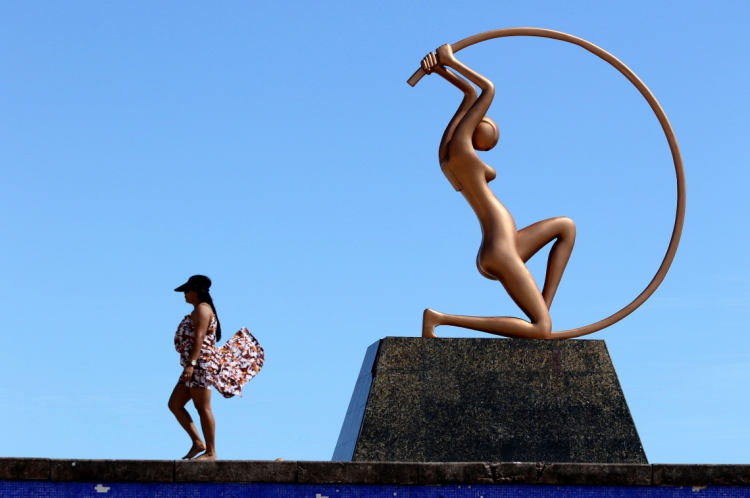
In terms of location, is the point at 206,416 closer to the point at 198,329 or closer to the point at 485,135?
the point at 198,329

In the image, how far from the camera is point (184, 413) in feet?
32.3

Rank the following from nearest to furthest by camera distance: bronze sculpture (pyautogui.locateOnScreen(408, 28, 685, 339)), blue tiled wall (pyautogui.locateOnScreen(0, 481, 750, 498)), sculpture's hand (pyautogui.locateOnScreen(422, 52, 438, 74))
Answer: blue tiled wall (pyautogui.locateOnScreen(0, 481, 750, 498)) → bronze sculpture (pyautogui.locateOnScreen(408, 28, 685, 339)) → sculpture's hand (pyautogui.locateOnScreen(422, 52, 438, 74))

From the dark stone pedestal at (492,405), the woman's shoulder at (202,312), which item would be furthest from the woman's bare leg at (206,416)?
the dark stone pedestal at (492,405)

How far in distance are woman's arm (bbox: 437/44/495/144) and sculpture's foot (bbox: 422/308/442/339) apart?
180cm

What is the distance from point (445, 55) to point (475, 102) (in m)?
0.60

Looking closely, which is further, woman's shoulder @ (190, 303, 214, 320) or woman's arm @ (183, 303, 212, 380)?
woman's shoulder @ (190, 303, 214, 320)

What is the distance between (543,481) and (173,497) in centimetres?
294

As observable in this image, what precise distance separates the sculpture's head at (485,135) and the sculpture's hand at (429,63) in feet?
2.57

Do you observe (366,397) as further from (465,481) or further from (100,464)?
(100,464)

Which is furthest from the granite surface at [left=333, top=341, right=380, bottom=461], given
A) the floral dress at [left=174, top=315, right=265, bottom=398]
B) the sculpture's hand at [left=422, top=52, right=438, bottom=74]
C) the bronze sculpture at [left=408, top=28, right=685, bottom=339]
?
the sculpture's hand at [left=422, top=52, right=438, bottom=74]

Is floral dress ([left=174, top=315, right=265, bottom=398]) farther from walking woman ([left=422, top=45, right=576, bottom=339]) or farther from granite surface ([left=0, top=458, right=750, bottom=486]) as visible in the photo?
walking woman ([left=422, top=45, right=576, bottom=339])

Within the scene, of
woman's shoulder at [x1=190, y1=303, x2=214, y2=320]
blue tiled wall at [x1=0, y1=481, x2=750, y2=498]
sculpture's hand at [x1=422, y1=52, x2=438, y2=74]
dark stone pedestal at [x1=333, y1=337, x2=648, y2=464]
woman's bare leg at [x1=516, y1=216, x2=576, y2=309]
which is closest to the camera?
blue tiled wall at [x1=0, y1=481, x2=750, y2=498]

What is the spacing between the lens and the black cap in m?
9.84

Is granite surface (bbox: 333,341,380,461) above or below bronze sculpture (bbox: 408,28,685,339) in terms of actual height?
below
